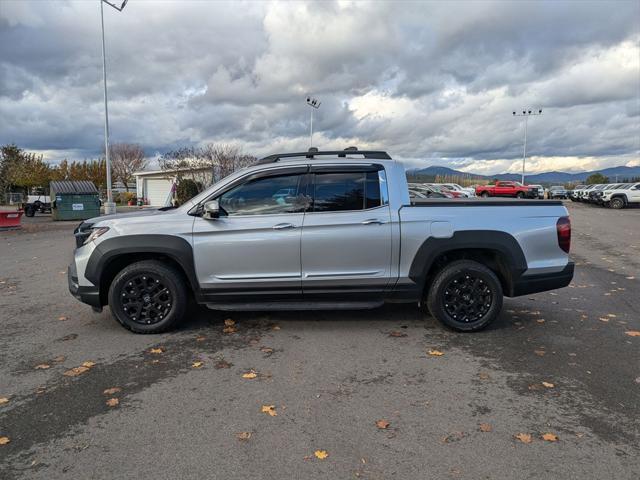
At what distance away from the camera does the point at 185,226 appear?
17.0 ft

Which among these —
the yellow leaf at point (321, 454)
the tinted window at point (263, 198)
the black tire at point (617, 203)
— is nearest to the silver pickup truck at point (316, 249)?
the tinted window at point (263, 198)

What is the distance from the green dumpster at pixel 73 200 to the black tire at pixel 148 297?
932 inches

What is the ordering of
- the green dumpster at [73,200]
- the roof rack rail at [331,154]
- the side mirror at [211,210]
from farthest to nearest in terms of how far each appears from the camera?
1. the green dumpster at [73,200]
2. the roof rack rail at [331,154]
3. the side mirror at [211,210]

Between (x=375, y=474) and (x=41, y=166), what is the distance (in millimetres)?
58346

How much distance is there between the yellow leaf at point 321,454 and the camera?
300 cm

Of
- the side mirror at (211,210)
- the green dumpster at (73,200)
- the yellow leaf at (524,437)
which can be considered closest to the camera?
the yellow leaf at (524,437)

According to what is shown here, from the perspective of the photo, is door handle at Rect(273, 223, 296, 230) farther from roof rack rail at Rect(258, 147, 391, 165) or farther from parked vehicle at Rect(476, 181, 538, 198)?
parked vehicle at Rect(476, 181, 538, 198)

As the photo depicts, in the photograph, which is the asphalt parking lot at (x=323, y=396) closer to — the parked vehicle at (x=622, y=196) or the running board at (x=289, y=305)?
the running board at (x=289, y=305)

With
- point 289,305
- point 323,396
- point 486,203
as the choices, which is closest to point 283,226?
point 289,305

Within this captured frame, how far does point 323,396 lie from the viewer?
3.83 meters

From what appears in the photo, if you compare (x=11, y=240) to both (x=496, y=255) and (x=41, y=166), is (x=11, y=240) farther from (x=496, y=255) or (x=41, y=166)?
(x=41, y=166)

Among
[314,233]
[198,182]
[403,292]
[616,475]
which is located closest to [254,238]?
[314,233]

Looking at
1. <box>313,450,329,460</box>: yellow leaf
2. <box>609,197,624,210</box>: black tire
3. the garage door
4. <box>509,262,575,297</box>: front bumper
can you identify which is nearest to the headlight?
<box>313,450,329,460</box>: yellow leaf

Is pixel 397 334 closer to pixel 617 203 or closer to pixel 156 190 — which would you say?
pixel 617 203
